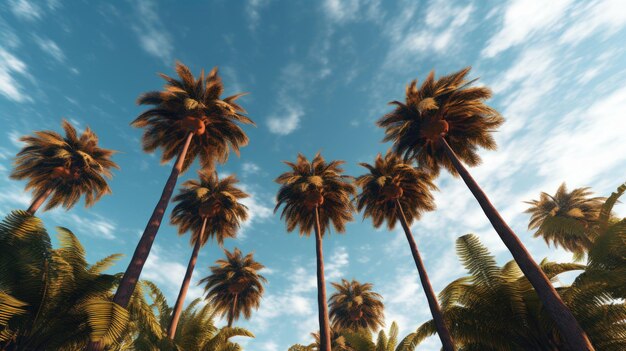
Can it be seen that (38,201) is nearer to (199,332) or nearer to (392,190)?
(199,332)

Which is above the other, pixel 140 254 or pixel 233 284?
pixel 233 284

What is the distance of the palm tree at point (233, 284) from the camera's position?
3142 centimetres

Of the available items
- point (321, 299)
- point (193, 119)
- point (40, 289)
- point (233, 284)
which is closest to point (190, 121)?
point (193, 119)

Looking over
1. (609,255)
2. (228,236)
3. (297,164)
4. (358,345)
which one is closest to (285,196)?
(297,164)

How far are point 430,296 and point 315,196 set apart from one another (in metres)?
9.68

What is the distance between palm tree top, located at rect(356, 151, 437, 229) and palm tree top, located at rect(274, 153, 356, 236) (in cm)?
128

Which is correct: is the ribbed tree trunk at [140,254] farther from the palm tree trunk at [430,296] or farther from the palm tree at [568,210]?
the palm tree at [568,210]

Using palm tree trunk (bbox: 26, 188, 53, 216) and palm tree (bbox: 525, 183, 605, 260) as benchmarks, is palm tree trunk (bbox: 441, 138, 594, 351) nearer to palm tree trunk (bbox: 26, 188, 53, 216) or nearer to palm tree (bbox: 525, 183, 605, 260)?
palm tree (bbox: 525, 183, 605, 260)

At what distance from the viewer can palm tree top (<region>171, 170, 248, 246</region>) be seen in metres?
23.1

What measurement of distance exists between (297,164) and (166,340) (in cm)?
1365

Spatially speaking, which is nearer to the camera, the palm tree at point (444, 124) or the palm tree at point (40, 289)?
the palm tree at point (40, 289)

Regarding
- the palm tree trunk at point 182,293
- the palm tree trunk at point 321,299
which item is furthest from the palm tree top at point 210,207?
the palm tree trunk at point 321,299

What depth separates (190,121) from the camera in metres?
16.6

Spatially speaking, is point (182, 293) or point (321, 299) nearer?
point (321, 299)
